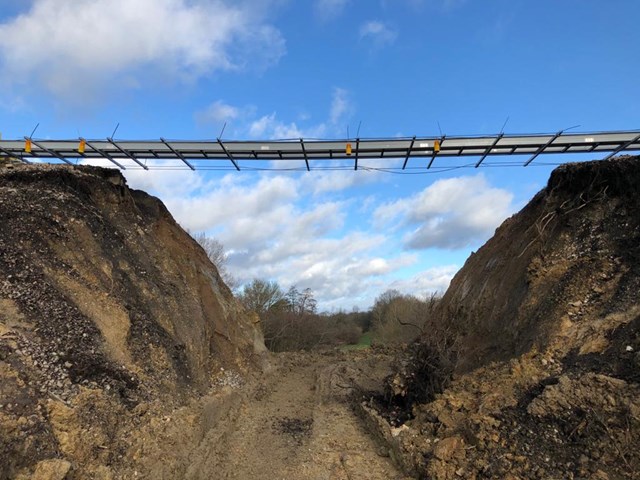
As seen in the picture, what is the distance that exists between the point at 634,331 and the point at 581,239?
3.90m

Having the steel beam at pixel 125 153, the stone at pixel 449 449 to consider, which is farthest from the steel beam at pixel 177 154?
the stone at pixel 449 449

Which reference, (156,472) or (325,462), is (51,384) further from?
(325,462)

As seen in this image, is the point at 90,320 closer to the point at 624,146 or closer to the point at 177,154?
the point at 177,154

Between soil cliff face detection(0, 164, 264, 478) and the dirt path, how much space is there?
54.5 inches

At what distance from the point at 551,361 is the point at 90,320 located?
29.3 feet

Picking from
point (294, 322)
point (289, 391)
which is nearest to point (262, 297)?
point (294, 322)

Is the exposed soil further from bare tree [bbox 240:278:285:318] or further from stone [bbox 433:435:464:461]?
bare tree [bbox 240:278:285:318]

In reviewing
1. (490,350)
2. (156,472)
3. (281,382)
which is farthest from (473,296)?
(156,472)

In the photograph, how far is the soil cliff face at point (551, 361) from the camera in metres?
6.38

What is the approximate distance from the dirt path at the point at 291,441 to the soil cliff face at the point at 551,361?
796mm

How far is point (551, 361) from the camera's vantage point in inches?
332

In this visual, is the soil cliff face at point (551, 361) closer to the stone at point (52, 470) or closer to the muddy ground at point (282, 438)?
the muddy ground at point (282, 438)

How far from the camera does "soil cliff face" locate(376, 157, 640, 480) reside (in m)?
6.38

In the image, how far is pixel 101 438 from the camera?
22.7ft
